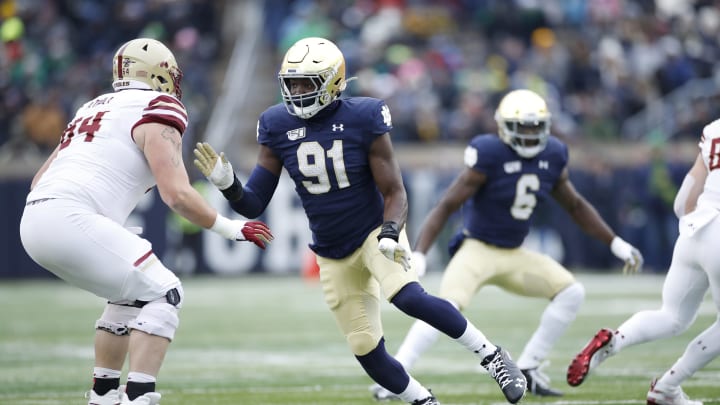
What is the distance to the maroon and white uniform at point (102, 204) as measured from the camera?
5289mm

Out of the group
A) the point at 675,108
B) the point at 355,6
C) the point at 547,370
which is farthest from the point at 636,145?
the point at 547,370

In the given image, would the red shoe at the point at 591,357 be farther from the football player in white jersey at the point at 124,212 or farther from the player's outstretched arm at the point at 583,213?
the football player in white jersey at the point at 124,212

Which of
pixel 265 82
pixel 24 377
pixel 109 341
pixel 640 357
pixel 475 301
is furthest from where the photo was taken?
pixel 265 82

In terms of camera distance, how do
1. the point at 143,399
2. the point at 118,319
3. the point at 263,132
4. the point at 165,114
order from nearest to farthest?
1. the point at 143,399
2. the point at 165,114
3. the point at 118,319
4. the point at 263,132

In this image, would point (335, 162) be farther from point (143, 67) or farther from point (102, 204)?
point (102, 204)

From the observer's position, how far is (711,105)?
18.2m

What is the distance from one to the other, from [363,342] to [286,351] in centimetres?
368

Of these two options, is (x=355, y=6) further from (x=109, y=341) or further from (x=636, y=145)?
(x=109, y=341)

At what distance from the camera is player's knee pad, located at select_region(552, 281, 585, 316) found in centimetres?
744

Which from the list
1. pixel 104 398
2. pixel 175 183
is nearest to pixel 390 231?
pixel 175 183

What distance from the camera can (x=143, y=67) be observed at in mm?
5742

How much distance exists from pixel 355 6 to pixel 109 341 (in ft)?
49.8

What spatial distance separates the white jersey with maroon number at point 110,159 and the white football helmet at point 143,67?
6.7 inches

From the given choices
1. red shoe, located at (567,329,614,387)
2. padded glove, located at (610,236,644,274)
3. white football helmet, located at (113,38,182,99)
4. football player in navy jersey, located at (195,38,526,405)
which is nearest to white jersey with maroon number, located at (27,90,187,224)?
white football helmet, located at (113,38,182,99)
